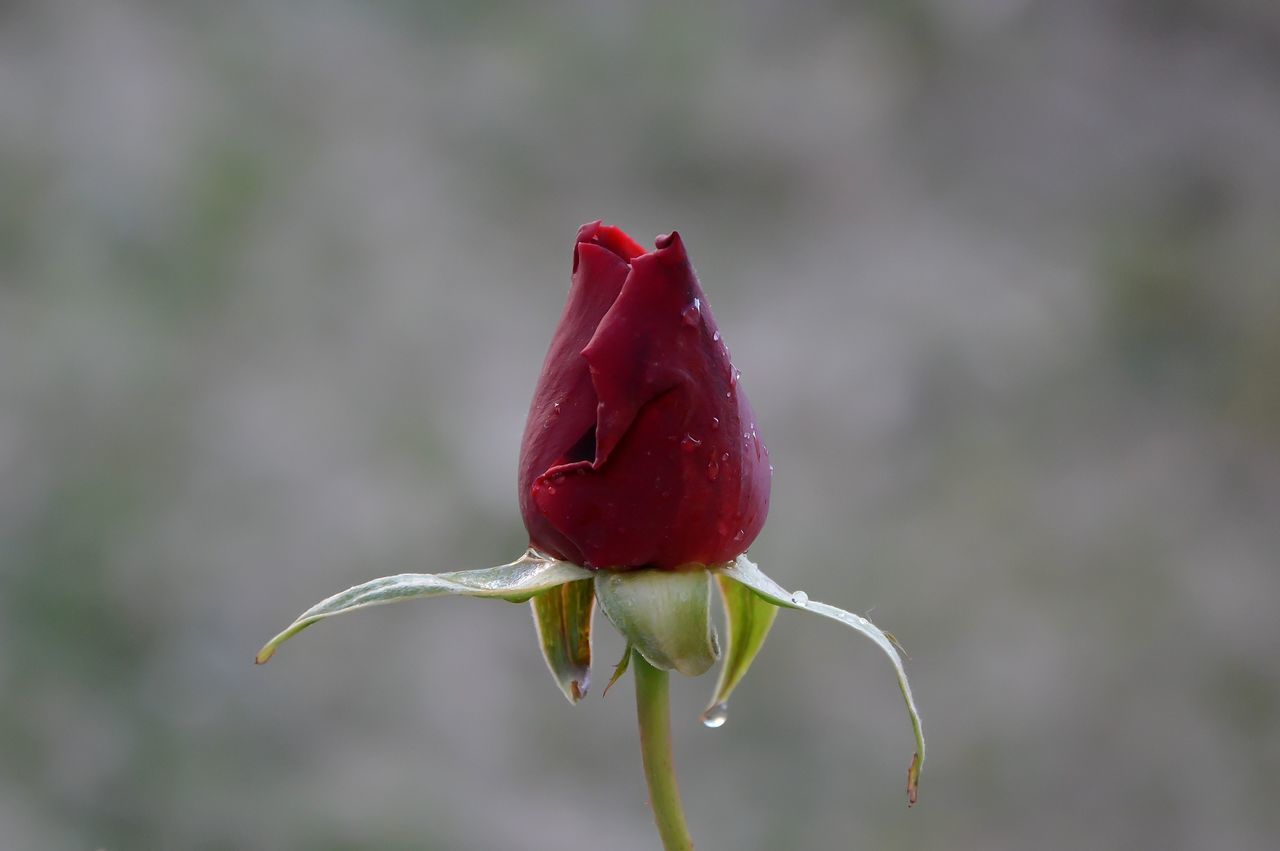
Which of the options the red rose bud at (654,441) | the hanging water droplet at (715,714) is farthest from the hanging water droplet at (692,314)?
the hanging water droplet at (715,714)

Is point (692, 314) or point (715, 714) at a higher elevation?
point (692, 314)

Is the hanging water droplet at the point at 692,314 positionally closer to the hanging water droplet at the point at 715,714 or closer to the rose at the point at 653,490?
the rose at the point at 653,490

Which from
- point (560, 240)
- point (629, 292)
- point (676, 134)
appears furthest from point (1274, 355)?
point (629, 292)

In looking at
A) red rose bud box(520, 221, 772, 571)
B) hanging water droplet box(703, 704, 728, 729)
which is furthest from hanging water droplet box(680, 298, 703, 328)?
hanging water droplet box(703, 704, 728, 729)

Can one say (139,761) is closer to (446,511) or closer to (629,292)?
(446,511)
